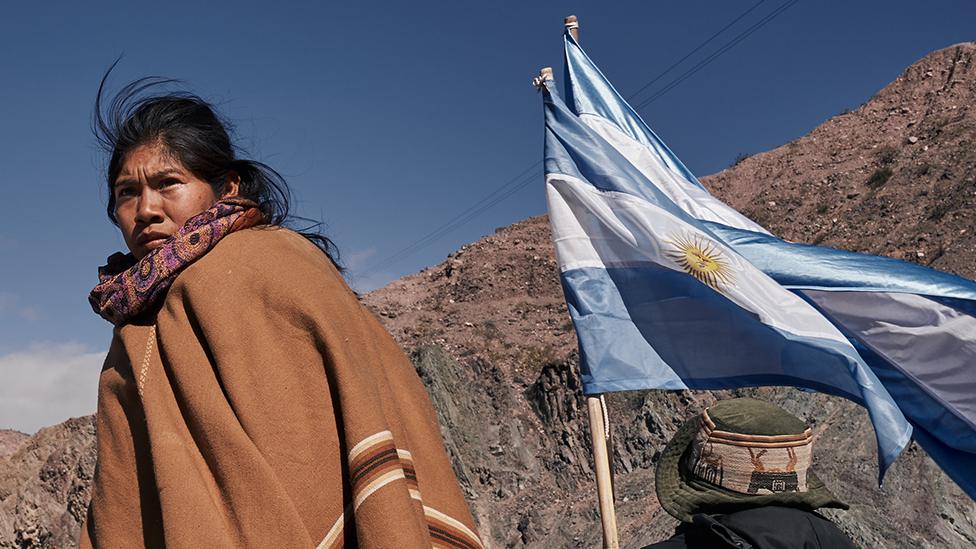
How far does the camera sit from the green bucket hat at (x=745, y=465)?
2381mm

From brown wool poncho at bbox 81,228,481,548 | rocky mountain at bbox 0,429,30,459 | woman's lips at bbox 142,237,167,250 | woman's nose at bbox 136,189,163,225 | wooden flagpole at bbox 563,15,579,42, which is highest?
rocky mountain at bbox 0,429,30,459

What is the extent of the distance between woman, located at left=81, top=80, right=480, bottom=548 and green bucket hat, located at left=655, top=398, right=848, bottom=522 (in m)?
0.80

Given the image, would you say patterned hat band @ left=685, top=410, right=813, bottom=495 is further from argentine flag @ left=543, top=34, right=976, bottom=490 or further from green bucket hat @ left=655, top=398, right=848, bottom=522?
argentine flag @ left=543, top=34, right=976, bottom=490

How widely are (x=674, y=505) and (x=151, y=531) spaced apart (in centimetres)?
133

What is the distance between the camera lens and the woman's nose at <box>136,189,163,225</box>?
6.73 ft

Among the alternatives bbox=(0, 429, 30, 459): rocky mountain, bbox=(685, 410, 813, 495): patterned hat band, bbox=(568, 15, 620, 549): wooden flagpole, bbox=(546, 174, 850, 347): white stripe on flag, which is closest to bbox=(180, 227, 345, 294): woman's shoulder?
bbox=(685, 410, 813, 495): patterned hat band

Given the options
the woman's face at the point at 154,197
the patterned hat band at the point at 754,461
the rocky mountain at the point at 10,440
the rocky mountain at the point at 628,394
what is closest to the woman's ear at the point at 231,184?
the woman's face at the point at 154,197

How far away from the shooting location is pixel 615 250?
4480mm

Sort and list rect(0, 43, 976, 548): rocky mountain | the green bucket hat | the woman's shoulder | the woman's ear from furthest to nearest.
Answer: rect(0, 43, 976, 548): rocky mountain
the green bucket hat
the woman's ear
the woman's shoulder

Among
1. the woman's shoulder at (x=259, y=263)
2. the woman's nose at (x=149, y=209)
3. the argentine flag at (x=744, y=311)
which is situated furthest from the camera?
the argentine flag at (x=744, y=311)

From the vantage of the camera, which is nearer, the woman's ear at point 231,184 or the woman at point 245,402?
the woman at point 245,402

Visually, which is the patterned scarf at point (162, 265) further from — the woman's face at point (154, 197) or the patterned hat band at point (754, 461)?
the patterned hat band at point (754, 461)

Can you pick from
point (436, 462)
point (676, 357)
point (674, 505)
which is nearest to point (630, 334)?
point (676, 357)

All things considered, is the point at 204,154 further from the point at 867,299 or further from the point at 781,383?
the point at 867,299
